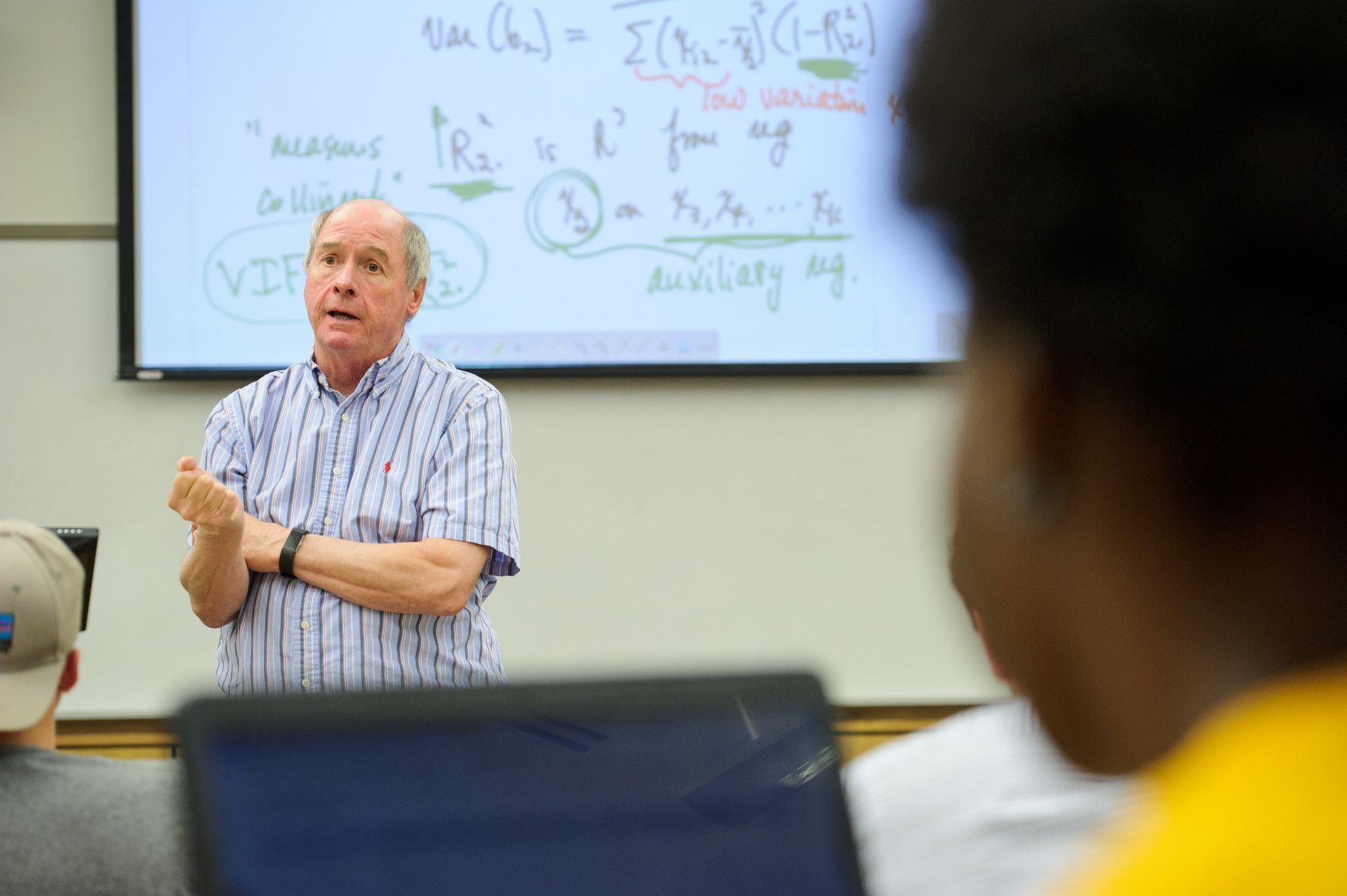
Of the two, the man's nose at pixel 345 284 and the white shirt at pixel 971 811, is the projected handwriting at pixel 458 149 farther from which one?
the white shirt at pixel 971 811

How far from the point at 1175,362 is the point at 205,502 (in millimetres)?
1748

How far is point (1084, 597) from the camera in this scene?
345 mm

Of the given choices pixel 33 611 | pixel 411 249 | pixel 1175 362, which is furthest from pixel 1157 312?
pixel 411 249

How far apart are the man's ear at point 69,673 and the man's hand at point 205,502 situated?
31 centimetres

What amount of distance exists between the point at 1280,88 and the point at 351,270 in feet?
6.60

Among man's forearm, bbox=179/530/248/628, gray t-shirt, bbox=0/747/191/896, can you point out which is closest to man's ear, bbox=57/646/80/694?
gray t-shirt, bbox=0/747/191/896

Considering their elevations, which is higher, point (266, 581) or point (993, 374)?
point (993, 374)

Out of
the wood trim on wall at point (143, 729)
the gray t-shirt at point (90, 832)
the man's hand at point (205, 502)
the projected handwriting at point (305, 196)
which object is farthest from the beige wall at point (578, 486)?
the gray t-shirt at point (90, 832)

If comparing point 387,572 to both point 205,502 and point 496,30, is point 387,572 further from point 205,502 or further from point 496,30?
point 496,30

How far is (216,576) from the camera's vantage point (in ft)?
6.34

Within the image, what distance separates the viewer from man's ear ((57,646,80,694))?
1518 millimetres

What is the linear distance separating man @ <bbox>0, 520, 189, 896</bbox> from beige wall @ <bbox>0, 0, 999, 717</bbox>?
1770 mm

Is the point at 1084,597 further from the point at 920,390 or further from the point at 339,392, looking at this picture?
the point at 920,390

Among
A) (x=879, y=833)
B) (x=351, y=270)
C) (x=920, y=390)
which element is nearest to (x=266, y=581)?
(x=351, y=270)
